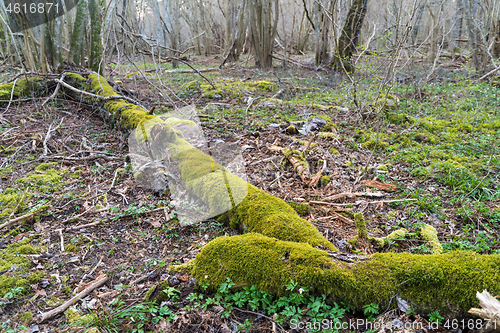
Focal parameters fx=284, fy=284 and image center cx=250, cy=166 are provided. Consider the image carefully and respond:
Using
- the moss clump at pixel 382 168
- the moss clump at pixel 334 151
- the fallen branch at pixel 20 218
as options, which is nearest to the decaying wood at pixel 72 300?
the fallen branch at pixel 20 218

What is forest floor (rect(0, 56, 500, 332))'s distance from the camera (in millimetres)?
2244

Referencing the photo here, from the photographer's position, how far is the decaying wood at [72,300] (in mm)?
2181

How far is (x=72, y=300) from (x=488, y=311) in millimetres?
2951

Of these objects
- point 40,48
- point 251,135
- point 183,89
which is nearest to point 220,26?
point 183,89

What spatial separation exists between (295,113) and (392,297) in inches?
234

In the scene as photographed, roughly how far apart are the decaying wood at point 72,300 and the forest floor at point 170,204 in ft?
0.17

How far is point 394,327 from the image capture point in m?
1.83

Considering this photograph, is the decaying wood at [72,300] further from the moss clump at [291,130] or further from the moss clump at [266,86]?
the moss clump at [266,86]

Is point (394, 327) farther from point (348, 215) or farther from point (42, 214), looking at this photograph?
point (42, 214)

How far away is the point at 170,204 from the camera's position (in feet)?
12.4

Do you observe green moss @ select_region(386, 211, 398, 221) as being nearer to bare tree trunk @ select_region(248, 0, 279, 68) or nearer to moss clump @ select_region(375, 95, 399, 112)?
moss clump @ select_region(375, 95, 399, 112)

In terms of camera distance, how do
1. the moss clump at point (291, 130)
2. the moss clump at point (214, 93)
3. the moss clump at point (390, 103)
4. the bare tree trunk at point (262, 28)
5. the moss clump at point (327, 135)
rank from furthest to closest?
1. the bare tree trunk at point (262, 28)
2. the moss clump at point (214, 93)
3. the moss clump at point (390, 103)
4. the moss clump at point (291, 130)
5. the moss clump at point (327, 135)

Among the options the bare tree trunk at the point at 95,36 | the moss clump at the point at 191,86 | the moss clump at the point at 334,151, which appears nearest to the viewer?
the moss clump at the point at 334,151

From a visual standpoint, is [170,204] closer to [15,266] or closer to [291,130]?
[15,266]
